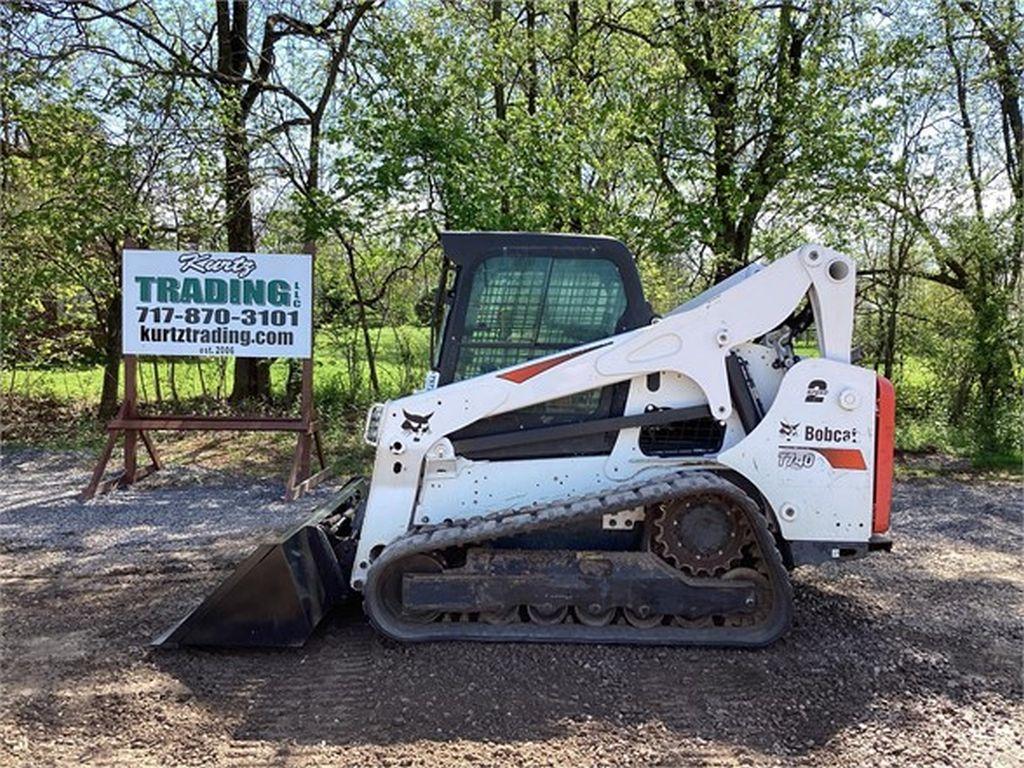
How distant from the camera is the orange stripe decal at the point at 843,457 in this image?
4480mm

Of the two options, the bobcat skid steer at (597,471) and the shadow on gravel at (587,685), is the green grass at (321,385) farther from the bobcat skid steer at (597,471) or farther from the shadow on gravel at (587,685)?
the shadow on gravel at (587,685)

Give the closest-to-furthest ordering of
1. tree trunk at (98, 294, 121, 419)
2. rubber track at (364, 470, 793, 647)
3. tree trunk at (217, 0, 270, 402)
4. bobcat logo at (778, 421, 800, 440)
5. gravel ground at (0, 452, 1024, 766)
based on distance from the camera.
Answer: gravel ground at (0, 452, 1024, 766) < rubber track at (364, 470, 793, 647) < bobcat logo at (778, 421, 800, 440) < tree trunk at (217, 0, 270, 402) < tree trunk at (98, 294, 121, 419)

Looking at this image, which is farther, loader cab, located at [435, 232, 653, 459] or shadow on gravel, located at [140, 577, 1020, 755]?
loader cab, located at [435, 232, 653, 459]

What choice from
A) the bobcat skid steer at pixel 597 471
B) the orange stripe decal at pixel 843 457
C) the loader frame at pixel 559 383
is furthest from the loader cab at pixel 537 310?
the orange stripe decal at pixel 843 457

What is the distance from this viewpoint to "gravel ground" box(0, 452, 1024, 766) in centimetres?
337

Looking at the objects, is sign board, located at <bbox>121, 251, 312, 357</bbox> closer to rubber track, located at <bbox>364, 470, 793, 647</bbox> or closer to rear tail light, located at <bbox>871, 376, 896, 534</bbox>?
rubber track, located at <bbox>364, 470, 793, 647</bbox>

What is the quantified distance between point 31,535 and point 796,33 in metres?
11.1

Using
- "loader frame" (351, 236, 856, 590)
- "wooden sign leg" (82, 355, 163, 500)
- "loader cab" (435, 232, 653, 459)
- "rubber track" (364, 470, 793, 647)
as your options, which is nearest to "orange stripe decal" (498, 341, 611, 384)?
"loader frame" (351, 236, 856, 590)

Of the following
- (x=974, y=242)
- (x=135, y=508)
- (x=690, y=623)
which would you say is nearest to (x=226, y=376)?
(x=135, y=508)

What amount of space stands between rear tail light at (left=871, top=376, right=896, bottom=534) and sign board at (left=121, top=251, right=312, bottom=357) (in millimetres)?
5510

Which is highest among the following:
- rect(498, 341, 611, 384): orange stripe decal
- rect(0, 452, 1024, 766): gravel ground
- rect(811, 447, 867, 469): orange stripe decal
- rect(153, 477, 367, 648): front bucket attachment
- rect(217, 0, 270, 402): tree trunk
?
rect(217, 0, 270, 402): tree trunk

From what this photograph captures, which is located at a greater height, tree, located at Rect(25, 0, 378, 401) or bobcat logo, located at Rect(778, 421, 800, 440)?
tree, located at Rect(25, 0, 378, 401)

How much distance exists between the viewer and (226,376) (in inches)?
499

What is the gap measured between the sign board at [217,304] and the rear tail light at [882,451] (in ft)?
18.1
